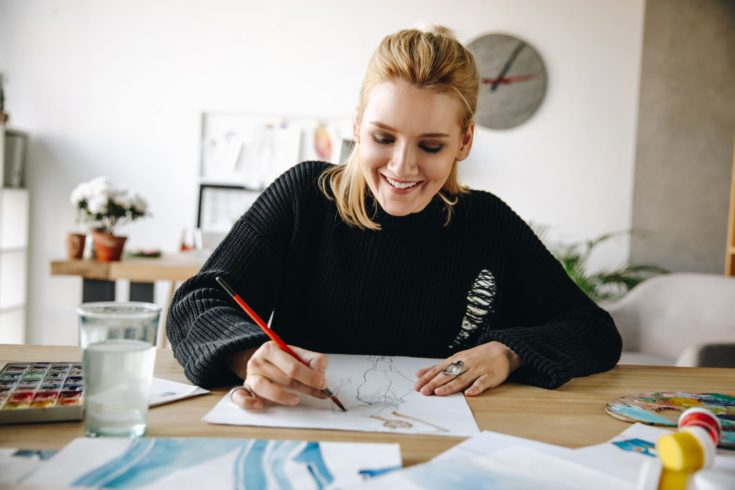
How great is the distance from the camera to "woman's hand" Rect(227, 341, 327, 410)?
30.7 inches

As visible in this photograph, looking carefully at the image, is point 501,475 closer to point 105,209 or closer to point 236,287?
point 236,287

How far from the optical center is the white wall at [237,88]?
3781 millimetres

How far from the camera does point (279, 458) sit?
0.62m

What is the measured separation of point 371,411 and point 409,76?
566 mm

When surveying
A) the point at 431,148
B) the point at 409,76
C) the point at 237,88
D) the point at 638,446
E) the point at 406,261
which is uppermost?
the point at 237,88

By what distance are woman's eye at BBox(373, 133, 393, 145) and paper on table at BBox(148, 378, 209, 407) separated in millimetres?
491

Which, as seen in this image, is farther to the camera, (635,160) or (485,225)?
(635,160)

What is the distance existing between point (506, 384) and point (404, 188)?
0.37 m

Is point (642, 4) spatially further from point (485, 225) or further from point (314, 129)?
point (485, 225)

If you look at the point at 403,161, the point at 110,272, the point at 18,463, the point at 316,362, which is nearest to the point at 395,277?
the point at 403,161

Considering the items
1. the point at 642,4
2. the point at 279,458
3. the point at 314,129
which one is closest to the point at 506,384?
the point at 279,458

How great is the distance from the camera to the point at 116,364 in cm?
64

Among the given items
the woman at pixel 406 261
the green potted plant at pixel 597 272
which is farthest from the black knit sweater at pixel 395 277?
the green potted plant at pixel 597 272

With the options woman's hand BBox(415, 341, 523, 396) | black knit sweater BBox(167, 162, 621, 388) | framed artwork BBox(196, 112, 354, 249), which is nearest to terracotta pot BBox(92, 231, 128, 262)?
framed artwork BBox(196, 112, 354, 249)
